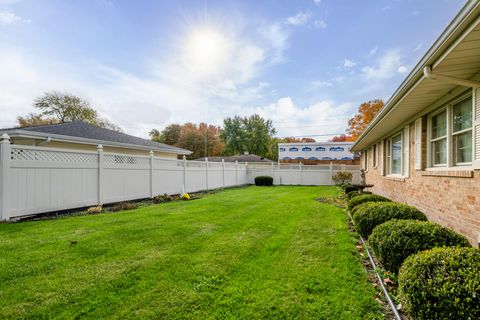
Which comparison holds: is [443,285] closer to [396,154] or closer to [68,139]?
[396,154]

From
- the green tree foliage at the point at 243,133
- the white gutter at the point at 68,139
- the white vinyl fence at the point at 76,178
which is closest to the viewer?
the white vinyl fence at the point at 76,178

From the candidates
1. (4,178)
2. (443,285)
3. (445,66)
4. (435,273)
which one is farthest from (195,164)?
(443,285)

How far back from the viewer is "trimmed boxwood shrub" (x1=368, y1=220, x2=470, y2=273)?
2.78 m

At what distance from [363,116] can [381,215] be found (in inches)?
1087

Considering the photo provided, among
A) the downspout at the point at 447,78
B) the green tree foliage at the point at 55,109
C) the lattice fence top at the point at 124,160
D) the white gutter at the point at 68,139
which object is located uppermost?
the green tree foliage at the point at 55,109

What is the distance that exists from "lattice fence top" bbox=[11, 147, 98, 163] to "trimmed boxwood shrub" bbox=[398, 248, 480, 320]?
7.72m

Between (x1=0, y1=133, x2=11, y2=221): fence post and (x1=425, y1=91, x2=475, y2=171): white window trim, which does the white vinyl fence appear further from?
(x1=425, y1=91, x2=475, y2=171): white window trim

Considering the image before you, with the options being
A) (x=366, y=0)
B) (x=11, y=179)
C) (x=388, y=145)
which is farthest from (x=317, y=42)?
(x=11, y=179)

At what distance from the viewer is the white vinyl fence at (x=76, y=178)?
5766 millimetres

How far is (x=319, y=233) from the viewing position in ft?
16.9

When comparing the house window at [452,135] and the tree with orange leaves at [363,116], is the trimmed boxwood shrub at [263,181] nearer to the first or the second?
the tree with orange leaves at [363,116]

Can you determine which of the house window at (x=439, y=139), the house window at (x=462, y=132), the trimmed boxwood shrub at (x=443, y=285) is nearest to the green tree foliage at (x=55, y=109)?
the house window at (x=439, y=139)

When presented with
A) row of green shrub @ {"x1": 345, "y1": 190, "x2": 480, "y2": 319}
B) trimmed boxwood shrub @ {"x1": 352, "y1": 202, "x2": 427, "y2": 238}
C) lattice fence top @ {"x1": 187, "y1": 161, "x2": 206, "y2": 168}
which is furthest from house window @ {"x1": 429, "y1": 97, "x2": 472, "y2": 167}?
lattice fence top @ {"x1": 187, "y1": 161, "x2": 206, "y2": 168}

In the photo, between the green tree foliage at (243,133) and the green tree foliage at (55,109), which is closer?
the green tree foliage at (55,109)
